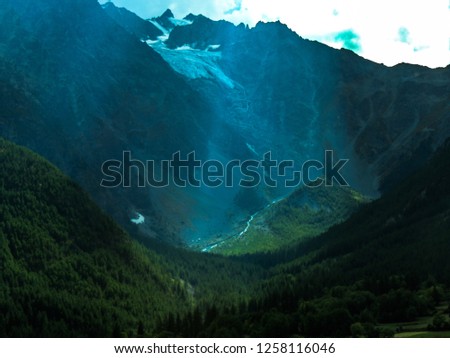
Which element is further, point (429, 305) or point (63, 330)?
point (63, 330)

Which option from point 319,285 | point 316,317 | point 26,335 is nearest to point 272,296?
point 319,285

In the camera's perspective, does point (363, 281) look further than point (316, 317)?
Yes

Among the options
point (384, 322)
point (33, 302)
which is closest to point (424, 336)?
point (384, 322)

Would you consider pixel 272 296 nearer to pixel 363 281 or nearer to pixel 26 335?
pixel 363 281
